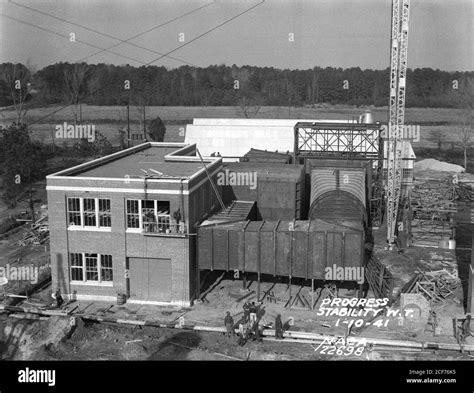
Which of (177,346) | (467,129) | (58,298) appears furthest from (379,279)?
(467,129)

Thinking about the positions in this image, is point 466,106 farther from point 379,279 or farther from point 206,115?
point 379,279

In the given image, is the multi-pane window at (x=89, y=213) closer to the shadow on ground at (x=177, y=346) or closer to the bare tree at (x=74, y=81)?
the shadow on ground at (x=177, y=346)

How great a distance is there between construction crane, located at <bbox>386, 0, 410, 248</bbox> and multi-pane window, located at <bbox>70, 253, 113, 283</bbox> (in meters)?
15.9

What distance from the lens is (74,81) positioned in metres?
90.1

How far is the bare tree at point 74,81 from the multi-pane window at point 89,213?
2574 inches

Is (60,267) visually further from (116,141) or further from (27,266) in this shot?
(116,141)

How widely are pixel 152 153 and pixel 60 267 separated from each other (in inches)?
434

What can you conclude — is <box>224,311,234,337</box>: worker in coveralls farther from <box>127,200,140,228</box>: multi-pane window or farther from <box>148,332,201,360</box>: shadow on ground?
<box>127,200,140,228</box>: multi-pane window

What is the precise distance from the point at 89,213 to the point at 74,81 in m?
68.8

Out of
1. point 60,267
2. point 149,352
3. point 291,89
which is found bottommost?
point 149,352

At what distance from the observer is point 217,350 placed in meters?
21.6
